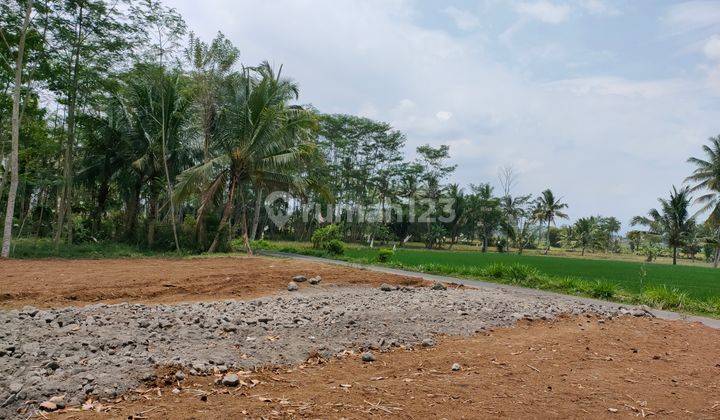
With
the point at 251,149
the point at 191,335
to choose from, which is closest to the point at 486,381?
the point at 191,335

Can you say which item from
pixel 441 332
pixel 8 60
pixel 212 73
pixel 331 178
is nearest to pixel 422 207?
pixel 331 178

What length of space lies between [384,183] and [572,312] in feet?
124

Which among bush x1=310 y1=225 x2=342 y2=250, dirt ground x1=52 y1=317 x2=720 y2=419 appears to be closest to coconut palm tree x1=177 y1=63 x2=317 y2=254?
bush x1=310 y1=225 x2=342 y2=250

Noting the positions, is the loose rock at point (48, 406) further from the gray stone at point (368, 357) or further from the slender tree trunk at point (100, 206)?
the slender tree trunk at point (100, 206)

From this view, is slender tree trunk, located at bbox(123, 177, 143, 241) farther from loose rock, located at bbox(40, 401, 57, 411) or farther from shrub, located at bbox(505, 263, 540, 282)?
loose rock, located at bbox(40, 401, 57, 411)

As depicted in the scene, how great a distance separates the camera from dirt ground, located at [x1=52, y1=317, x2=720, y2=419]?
308 cm

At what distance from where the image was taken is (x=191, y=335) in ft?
14.5

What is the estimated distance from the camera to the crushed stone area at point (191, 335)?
3.23 metres

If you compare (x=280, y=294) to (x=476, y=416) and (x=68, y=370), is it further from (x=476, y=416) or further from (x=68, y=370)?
(x=476, y=416)

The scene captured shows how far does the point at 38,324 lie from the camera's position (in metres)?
4.39

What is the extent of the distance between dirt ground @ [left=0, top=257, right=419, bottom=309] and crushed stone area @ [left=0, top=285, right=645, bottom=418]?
3.84 feet

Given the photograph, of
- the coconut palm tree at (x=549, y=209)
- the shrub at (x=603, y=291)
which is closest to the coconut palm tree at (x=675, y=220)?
the coconut palm tree at (x=549, y=209)

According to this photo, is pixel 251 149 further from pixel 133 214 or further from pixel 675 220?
pixel 675 220

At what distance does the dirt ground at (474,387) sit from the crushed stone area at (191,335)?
27cm
